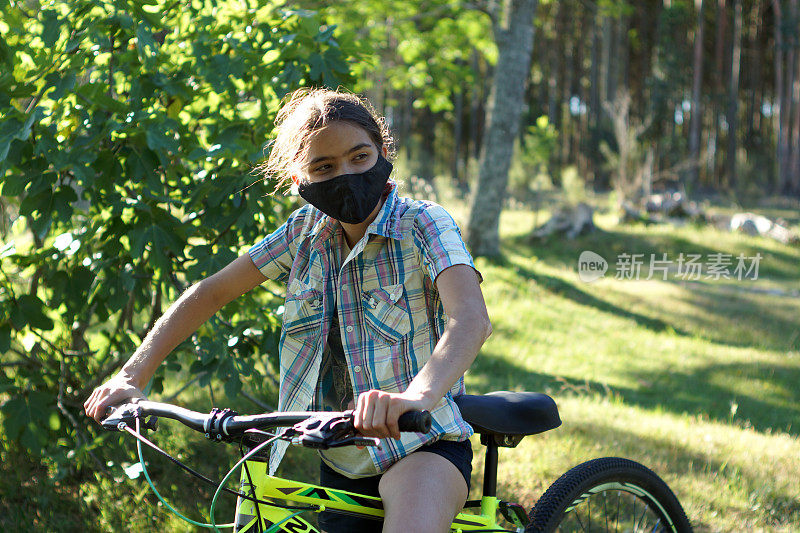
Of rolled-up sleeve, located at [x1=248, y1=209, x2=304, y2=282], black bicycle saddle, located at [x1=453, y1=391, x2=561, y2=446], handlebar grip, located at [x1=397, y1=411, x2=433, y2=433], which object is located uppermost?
rolled-up sleeve, located at [x1=248, y1=209, x2=304, y2=282]

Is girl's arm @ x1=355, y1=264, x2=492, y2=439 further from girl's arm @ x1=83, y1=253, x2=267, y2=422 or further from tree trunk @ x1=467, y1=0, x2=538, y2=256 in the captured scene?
tree trunk @ x1=467, y1=0, x2=538, y2=256

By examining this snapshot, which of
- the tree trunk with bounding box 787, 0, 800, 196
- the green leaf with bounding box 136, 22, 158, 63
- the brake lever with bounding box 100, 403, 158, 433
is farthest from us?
the tree trunk with bounding box 787, 0, 800, 196

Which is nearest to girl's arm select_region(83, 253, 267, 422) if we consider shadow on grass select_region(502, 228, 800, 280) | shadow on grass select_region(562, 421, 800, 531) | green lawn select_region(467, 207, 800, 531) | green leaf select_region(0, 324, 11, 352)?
green leaf select_region(0, 324, 11, 352)

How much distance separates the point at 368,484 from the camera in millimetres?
2336

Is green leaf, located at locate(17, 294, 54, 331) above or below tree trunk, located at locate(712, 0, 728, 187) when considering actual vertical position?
below

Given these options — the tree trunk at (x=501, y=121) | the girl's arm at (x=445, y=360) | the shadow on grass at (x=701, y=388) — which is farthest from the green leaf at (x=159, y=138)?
the tree trunk at (x=501, y=121)

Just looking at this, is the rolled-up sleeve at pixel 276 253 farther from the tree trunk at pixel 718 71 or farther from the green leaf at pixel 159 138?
the tree trunk at pixel 718 71

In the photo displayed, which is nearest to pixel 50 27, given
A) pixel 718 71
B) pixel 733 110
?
pixel 733 110

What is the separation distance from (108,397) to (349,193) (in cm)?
86

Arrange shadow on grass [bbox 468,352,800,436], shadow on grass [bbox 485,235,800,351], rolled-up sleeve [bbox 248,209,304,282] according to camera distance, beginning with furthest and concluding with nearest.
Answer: shadow on grass [bbox 485,235,800,351]
shadow on grass [bbox 468,352,800,436]
rolled-up sleeve [bbox 248,209,304,282]

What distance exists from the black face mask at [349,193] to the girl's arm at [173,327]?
421 millimetres

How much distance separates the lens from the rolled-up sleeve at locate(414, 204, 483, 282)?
7.02 ft

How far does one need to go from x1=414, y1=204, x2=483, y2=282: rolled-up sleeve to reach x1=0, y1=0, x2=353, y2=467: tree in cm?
132

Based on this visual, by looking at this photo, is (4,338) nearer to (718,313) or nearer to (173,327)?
(173,327)
